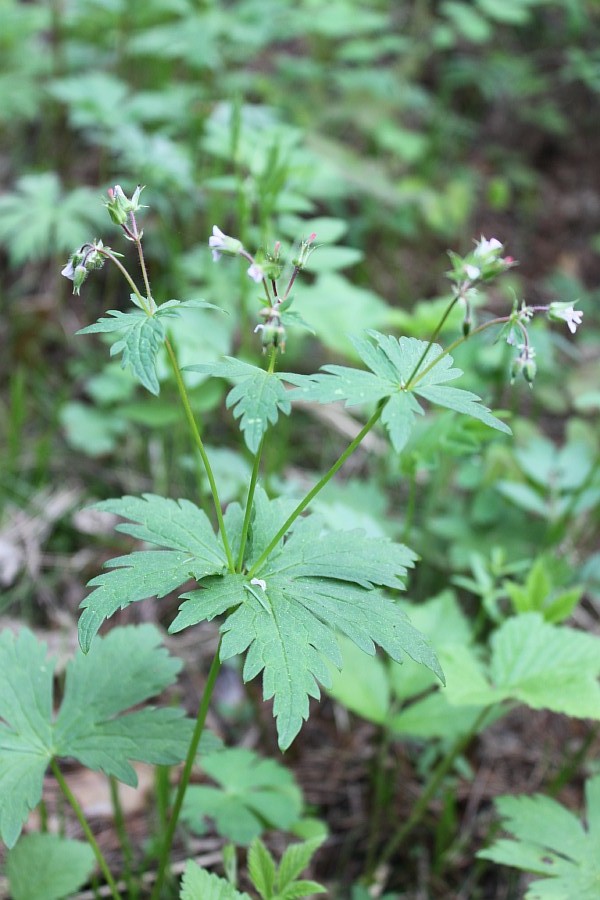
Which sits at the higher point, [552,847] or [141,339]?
[141,339]

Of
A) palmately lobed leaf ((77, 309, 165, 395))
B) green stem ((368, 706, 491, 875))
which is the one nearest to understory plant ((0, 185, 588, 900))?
palmately lobed leaf ((77, 309, 165, 395))

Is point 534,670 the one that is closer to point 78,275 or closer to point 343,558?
point 343,558

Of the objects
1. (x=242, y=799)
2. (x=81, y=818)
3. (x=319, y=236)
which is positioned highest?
(x=319, y=236)

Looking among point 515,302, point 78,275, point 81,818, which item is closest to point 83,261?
point 78,275

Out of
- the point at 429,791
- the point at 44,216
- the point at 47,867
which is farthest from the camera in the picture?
the point at 44,216

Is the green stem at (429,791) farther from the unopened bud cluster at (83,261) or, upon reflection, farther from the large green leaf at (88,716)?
the unopened bud cluster at (83,261)

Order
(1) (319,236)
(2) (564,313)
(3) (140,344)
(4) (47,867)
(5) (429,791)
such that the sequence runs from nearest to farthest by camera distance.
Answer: (3) (140,344) → (2) (564,313) → (4) (47,867) → (5) (429,791) → (1) (319,236)

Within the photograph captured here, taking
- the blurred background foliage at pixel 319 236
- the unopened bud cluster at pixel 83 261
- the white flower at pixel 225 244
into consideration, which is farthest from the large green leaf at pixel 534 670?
the unopened bud cluster at pixel 83 261
